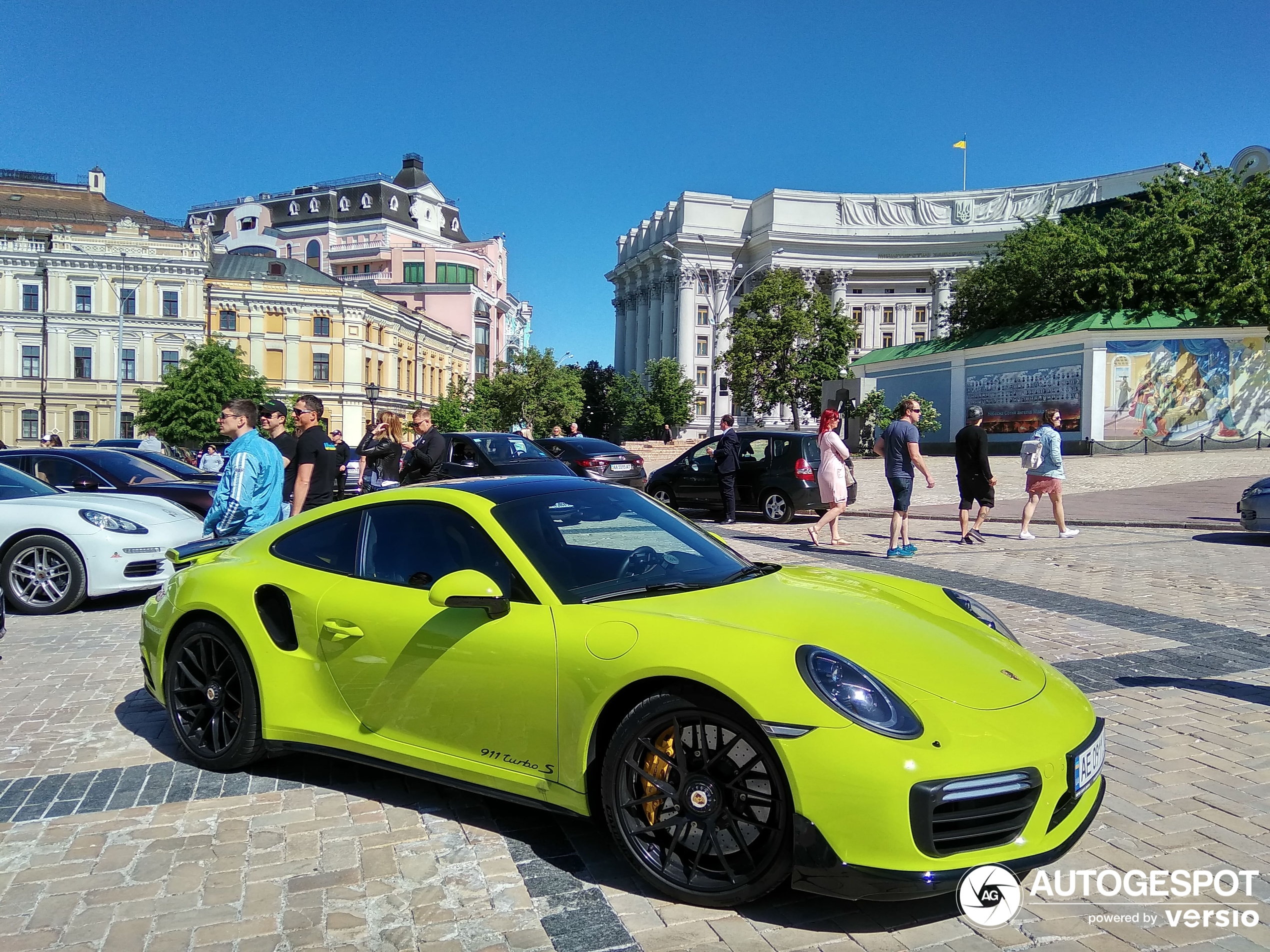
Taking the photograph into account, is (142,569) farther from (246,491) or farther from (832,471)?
(832,471)

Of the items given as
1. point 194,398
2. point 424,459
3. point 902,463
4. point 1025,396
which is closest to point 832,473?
point 902,463

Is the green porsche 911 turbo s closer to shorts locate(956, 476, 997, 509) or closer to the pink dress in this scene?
the pink dress

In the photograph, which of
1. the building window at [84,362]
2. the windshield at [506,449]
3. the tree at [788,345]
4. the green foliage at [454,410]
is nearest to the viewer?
the windshield at [506,449]

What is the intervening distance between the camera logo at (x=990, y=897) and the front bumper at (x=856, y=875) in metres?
0.07

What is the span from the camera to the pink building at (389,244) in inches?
3920

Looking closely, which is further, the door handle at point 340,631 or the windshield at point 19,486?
the windshield at point 19,486

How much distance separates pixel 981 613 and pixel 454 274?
102864mm

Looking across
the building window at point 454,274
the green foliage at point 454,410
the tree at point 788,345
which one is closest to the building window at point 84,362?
the green foliage at point 454,410

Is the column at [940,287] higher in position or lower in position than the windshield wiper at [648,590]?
higher

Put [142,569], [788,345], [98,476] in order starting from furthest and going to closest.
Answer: [788,345] → [98,476] → [142,569]

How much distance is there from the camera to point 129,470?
11125mm

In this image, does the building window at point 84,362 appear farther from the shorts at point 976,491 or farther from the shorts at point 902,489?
the shorts at point 902,489

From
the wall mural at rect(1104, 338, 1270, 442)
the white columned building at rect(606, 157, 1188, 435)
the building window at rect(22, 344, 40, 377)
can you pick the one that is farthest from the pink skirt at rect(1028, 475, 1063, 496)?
the white columned building at rect(606, 157, 1188, 435)

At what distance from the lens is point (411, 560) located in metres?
3.81
